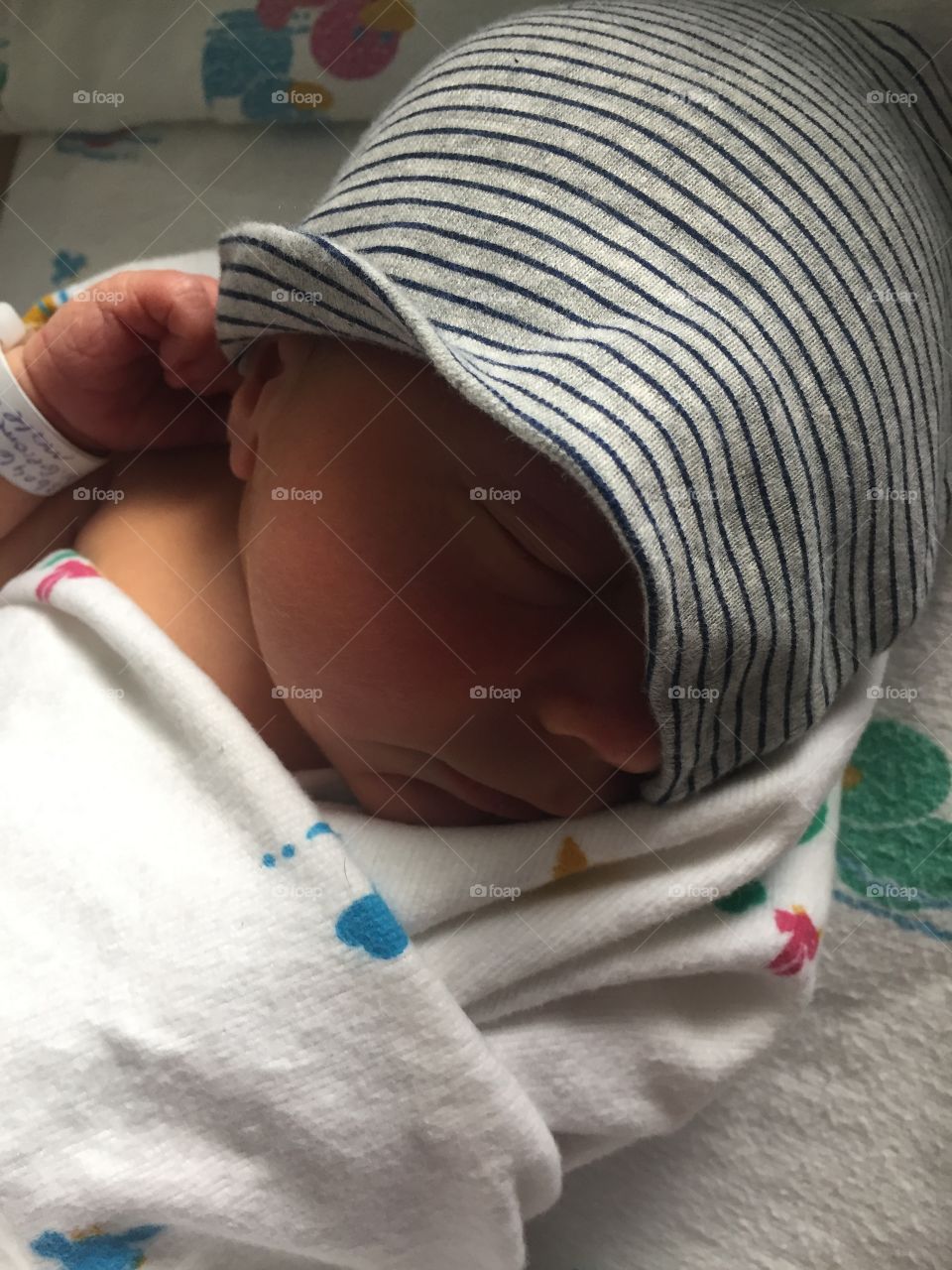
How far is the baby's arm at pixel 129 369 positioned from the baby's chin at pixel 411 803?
1.16 ft

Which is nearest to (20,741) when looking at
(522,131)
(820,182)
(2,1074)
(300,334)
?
(2,1074)

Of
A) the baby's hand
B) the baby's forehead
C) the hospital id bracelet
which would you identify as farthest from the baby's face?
the hospital id bracelet

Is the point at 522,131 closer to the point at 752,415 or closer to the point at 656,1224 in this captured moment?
the point at 752,415

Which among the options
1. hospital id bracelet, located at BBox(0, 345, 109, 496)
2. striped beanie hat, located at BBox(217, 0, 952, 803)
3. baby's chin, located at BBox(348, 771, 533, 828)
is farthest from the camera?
hospital id bracelet, located at BBox(0, 345, 109, 496)

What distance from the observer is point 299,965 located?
65cm

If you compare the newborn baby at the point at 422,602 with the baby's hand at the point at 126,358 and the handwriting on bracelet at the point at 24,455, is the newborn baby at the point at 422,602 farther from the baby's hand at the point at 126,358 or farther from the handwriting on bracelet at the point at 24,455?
the handwriting on bracelet at the point at 24,455

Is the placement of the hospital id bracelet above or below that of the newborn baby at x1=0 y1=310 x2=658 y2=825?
above

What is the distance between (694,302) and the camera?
568 millimetres

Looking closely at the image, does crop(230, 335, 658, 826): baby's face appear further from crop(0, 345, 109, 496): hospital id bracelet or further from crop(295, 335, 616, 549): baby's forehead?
crop(0, 345, 109, 496): hospital id bracelet

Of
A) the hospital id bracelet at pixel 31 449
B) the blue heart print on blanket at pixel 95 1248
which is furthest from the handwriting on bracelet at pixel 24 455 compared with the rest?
the blue heart print on blanket at pixel 95 1248

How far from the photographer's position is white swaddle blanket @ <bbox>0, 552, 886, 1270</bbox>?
63 centimetres

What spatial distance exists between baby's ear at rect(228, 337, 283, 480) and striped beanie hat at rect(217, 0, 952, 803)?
0.05 metres

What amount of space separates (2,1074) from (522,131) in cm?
64

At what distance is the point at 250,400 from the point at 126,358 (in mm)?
153
